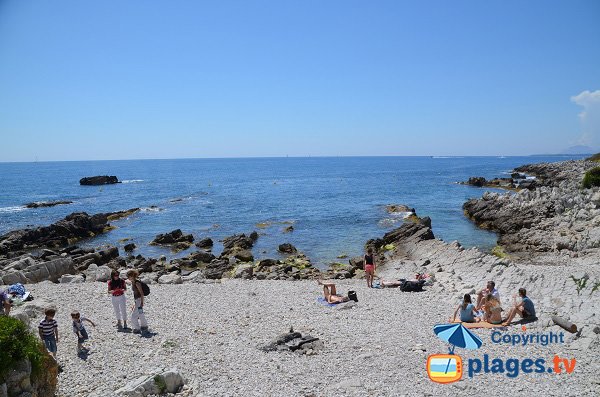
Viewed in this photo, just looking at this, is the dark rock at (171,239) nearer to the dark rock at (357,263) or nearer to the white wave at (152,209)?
the dark rock at (357,263)

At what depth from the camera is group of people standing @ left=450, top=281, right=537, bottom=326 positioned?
1346 cm

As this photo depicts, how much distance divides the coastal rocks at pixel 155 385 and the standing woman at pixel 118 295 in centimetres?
464

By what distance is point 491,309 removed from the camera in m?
13.8

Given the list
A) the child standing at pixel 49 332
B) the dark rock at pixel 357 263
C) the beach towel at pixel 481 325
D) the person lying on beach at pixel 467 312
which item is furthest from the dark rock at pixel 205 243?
the beach towel at pixel 481 325

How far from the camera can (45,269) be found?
2531 cm

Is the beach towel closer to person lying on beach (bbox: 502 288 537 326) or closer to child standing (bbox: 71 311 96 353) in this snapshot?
person lying on beach (bbox: 502 288 537 326)

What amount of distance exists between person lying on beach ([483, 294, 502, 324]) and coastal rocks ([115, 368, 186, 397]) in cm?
989

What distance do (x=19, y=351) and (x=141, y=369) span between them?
11.5 feet

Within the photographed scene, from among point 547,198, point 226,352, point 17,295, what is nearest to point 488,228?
point 547,198

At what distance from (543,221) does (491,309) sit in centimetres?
2594

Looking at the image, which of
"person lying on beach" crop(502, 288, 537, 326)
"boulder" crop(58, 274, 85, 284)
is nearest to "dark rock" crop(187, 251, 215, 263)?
"boulder" crop(58, 274, 85, 284)

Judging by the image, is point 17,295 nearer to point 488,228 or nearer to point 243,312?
point 243,312

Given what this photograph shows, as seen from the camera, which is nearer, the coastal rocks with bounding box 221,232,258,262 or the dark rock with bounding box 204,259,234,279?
the dark rock with bounding box 204,259,234,279

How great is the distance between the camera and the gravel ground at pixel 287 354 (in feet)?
32.5
